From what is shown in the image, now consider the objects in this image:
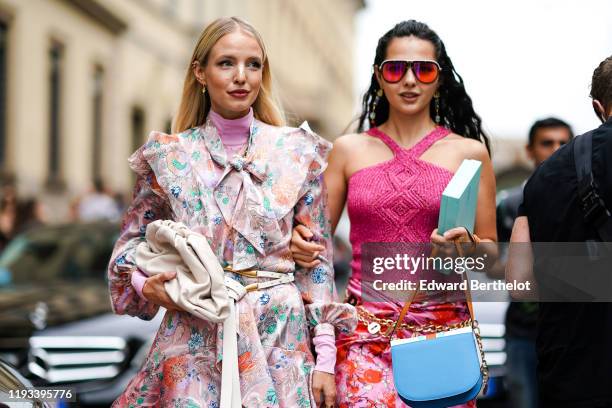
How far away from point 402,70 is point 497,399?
336 cm

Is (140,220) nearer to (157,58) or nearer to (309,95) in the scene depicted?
(157,58)

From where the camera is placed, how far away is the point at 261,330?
12.2 feet

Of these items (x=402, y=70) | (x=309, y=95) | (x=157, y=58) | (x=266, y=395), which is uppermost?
(x=309, y=95)

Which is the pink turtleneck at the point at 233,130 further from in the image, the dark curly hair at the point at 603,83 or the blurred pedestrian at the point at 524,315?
the blurred pedestrian at the point at 524,315

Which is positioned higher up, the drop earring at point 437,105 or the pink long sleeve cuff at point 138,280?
the drop earring at point 437,105

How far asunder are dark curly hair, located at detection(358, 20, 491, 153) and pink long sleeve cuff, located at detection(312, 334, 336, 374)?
1.13 m

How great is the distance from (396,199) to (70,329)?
362cm

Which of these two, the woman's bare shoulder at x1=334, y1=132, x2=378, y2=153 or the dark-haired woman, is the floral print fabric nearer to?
the dark-haired woman

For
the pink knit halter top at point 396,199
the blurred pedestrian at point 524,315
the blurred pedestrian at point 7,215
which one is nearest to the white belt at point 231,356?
the pink knit halter top at point 396,199

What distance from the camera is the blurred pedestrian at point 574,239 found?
11.1ft

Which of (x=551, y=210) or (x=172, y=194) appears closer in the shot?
(x=551, y=210)

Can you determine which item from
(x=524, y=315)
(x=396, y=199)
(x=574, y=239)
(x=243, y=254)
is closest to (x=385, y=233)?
(x=396, y=199)

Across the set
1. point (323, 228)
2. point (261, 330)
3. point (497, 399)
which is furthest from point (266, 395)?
point (497, 399)

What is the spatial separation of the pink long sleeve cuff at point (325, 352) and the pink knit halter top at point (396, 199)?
38 centimetres
